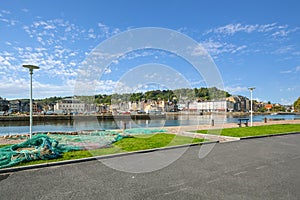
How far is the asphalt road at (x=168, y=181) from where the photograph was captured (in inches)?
167

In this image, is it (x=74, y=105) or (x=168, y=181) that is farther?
(x=74, y=105)

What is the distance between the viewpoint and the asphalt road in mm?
4230

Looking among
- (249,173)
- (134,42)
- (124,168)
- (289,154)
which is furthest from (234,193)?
(134,42)

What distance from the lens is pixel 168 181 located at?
16.6ft

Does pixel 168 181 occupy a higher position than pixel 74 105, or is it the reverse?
pixel 74 105

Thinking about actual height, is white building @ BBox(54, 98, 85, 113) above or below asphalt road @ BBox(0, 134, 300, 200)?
above

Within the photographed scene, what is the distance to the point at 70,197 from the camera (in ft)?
13.4

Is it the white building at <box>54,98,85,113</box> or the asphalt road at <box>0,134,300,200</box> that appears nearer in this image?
the asphalt road at <box>0,134,300,200</box>

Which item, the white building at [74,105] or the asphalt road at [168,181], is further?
the white building at [74,105]

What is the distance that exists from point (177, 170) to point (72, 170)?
3011mm

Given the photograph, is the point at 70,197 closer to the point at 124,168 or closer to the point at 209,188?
the point at 124,168

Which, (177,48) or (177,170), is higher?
(177,48)

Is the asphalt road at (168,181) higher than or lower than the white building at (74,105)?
lower

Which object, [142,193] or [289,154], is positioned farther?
[289,154]
